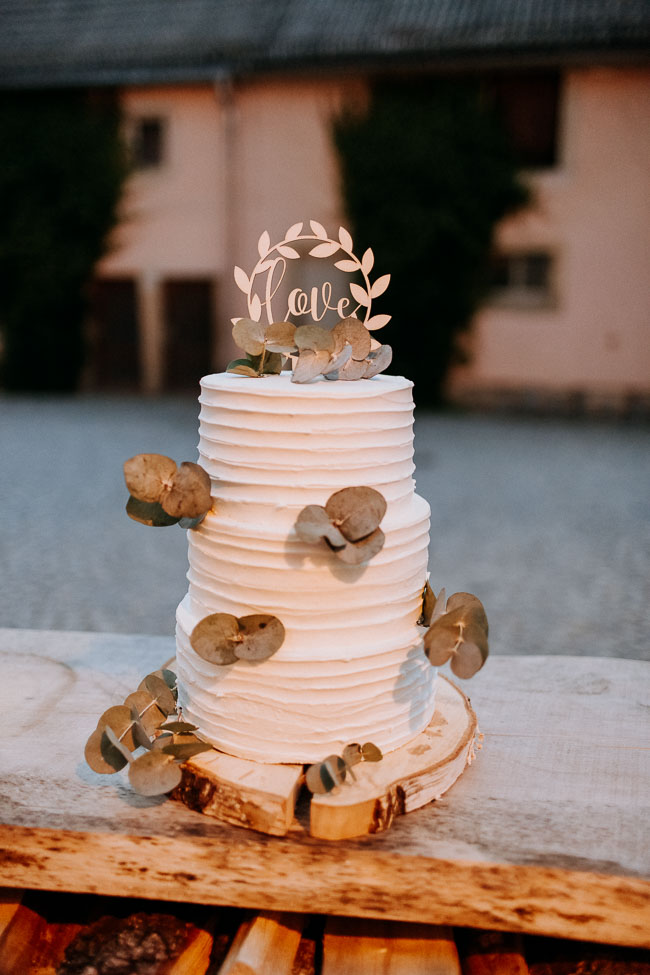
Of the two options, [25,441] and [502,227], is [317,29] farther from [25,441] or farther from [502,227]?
[25,441]

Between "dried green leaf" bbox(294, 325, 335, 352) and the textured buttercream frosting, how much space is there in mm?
68

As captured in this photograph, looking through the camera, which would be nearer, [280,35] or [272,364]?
[272,364]

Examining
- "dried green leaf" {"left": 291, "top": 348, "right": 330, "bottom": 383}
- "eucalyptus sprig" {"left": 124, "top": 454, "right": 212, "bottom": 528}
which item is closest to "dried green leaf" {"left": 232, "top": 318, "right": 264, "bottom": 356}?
"dried green leaf" {"left": 291, "top": 348, "right": 330, "bottom": 383}

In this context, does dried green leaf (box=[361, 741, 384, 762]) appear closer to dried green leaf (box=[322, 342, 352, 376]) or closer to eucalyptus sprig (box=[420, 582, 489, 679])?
eucalyptus sprig (box=[420, 582, 489, 679])

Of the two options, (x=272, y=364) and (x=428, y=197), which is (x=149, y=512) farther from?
(x=428, y=197)

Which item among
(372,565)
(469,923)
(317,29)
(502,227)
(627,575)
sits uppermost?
(317,29)

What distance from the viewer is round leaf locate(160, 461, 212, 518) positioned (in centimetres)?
156

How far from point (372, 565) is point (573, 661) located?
2.94 ft

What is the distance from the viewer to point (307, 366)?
5.31ft

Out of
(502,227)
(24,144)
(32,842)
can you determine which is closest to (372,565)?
(32,842)

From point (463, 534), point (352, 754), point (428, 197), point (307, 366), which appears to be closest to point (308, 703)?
point (352, 754)

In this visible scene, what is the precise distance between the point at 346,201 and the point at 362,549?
438 inches

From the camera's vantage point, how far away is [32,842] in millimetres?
1443

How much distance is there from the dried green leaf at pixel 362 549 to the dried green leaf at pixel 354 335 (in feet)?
1.27
